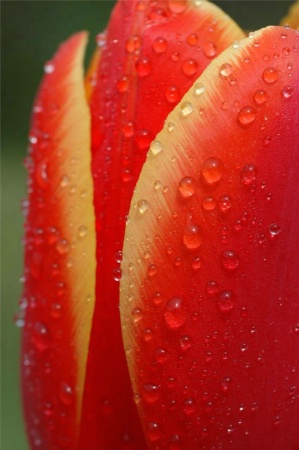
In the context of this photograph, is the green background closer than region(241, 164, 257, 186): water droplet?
No

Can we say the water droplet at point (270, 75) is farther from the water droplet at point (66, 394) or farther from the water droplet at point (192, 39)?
the water droplet at point (66, 394)

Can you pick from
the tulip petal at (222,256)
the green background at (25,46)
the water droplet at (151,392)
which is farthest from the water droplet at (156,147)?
the green background at (25,46)

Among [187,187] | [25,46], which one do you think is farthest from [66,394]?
[25,46]

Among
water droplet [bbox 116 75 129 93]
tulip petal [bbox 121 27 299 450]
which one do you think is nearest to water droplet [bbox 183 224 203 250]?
tulip petal [bbox 121 27 299 450]

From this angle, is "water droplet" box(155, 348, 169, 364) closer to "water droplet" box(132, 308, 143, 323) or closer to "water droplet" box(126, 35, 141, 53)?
"water droplet" box(132, 308, 143, 323)

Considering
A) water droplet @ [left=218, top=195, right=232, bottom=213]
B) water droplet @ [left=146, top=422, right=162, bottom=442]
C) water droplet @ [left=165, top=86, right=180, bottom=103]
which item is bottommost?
water droplet @ [left=146, top=422, right=162, bottom=442]

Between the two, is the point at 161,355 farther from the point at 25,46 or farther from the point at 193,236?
the point at 25,46
